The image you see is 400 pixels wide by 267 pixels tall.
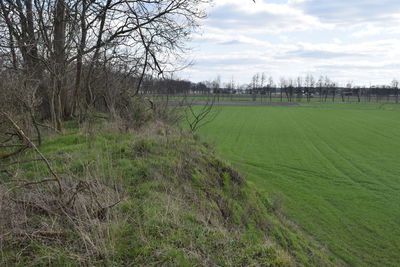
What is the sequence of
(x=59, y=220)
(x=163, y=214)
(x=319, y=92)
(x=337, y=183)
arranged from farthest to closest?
(x=319, y=92), (x=337, y=183), (x=163, y=214), (x=59, y=220)

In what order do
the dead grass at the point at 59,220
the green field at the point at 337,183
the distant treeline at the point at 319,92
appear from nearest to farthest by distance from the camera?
1. the dead grass at the point at 59,220
2. the green field at the point at 337,183
3. the distant treeline at the point at 319,92

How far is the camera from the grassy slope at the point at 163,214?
4.12 meters

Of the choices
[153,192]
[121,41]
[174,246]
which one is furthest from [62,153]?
[121,41]

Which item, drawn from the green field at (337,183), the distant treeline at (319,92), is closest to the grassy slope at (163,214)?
the green field at (337,183)

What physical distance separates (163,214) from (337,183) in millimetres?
12495

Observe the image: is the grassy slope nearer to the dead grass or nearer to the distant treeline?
the dead grass

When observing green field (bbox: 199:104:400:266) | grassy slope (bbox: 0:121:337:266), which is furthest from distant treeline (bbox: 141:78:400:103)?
grassy slope (bbox: 0:121:337:266)

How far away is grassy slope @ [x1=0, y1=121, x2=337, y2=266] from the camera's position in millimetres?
4121

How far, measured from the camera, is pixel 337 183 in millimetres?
15375

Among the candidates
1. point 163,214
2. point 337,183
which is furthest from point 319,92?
point 163,214

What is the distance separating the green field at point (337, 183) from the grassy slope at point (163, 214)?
1.47 meters

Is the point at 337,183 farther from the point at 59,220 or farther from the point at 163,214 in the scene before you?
the point at 59,220

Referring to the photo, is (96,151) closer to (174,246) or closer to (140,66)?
(174,246)

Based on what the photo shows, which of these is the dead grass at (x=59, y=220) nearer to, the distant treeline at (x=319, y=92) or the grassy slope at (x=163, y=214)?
the grassy slope at (x=163, y=214)
